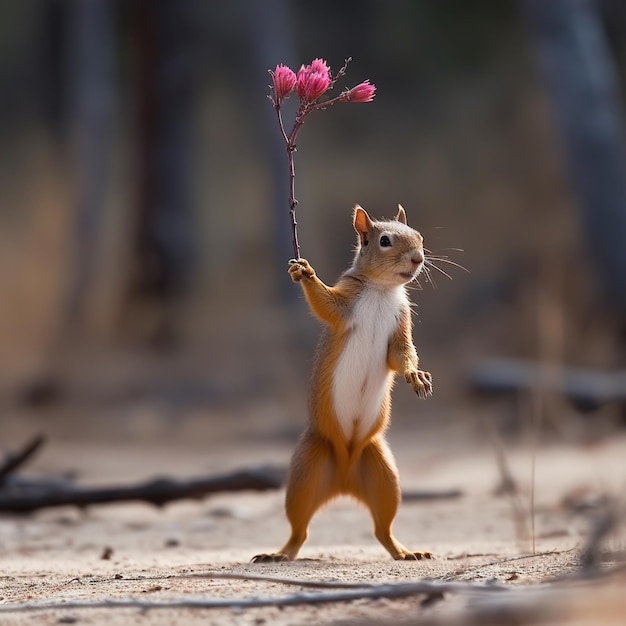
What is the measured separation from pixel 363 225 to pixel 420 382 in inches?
35.0

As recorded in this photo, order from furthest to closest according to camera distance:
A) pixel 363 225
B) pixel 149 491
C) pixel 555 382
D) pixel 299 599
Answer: pixel 555 382, pixel 149 491, pixel 363 225, pixel 299 599

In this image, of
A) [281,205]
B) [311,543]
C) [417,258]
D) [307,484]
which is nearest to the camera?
[417,258]

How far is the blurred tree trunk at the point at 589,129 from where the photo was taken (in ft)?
44.6

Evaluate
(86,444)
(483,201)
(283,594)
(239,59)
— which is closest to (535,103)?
(483,201)

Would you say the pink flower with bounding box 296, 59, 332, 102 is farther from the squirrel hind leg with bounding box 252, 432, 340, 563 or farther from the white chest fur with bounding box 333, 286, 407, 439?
the squirrel hind leg with bounding box 252, 432, 340, 563

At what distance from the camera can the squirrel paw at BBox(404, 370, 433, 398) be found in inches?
183

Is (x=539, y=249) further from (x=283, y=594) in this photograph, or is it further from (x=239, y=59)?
(x=283, y=594)

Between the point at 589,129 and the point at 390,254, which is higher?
the point at 589,129

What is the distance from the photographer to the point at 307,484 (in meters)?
5.06

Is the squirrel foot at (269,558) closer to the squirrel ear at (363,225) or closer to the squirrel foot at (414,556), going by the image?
the squirrel foot at (414,556)

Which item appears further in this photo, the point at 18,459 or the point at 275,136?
the point at 275,136

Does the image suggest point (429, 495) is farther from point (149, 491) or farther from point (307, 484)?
point (307, 484)

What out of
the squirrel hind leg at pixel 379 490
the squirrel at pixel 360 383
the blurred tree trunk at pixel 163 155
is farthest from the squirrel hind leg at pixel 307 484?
the blurred tree trunk at pixel 163 155

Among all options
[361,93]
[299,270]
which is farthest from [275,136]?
[361,93]
